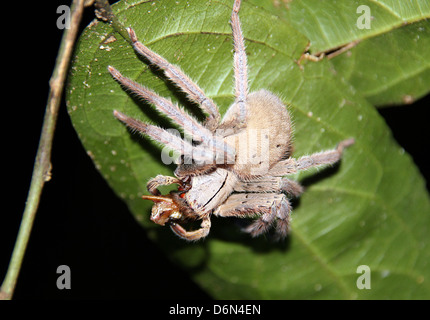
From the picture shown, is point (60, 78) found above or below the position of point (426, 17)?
below

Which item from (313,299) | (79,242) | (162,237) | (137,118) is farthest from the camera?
(79,242)

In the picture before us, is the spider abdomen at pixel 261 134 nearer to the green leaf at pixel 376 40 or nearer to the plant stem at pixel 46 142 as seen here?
the green leaf at pixel 376 40

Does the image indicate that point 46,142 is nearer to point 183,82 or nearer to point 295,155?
point 183,82

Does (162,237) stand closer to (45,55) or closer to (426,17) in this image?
(45,55)

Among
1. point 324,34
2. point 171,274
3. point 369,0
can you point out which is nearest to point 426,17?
point 369,0

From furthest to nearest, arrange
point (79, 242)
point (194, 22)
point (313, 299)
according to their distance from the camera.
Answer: point (79, 242)
point (313, 299)
point (194, 22)

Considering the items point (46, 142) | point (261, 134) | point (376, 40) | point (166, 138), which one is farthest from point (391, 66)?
point (46, 142)

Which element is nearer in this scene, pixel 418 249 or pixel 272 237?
pixel 272 237

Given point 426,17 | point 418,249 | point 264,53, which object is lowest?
point 418,249
